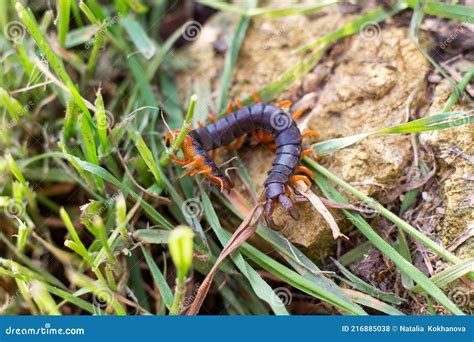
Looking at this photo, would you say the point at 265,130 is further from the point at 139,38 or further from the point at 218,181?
the point at 139,38

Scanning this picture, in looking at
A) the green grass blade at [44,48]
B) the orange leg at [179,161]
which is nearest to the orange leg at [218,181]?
the orange leg at [179,161]

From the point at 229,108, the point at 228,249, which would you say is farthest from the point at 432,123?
the point at 228,249

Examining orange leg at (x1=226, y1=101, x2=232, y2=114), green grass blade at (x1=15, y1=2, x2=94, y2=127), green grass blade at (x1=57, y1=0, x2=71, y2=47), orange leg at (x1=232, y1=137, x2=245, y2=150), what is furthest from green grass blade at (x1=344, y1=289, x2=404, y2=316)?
green grass blade at (x1=57, y1=0, x2=71, y2=47)

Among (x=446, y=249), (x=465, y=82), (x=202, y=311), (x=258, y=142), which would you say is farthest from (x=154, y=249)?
(x=465, y=82)

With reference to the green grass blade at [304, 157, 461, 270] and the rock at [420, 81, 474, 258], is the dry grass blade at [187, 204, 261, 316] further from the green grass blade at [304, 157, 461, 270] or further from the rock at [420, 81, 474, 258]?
the rock at [420, 81, 474, 258]

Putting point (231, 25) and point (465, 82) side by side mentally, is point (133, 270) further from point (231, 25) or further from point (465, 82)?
point (465, 82)

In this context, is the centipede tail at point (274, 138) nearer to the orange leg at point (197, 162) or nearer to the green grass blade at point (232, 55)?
the orange leg at point (197, 162)

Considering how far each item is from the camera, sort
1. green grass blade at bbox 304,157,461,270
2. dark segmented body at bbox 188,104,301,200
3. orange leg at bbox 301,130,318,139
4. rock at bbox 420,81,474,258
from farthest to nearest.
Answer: orange leg at bbox 301,130,318,139 → dark segmented body at bbox 188,104,301,200 → rock at bbox 420,81,474,258 → green grass blade at bbox 304,157,461,270
